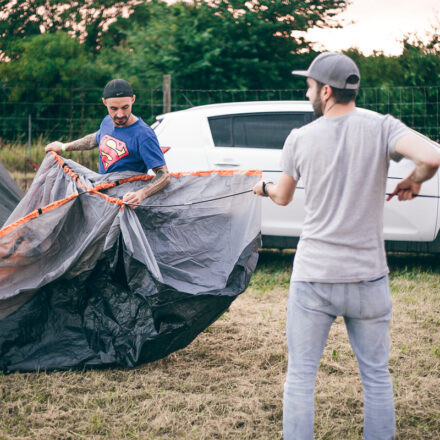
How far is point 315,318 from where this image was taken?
2371mm

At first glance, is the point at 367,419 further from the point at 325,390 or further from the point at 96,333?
the point at 96,333

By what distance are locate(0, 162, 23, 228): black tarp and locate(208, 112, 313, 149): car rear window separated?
210cm

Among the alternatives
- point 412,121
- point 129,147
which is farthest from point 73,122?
point 129,147

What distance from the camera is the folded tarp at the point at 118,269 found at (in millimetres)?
3639

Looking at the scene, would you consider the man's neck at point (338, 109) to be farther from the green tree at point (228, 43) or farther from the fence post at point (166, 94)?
the green tree at point (228, 43)

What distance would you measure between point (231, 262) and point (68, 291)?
1061 mm

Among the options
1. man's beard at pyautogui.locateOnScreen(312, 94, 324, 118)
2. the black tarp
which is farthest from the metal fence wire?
man's beard at pyautogui.locateOnScreen(312, 94, 324, 118)

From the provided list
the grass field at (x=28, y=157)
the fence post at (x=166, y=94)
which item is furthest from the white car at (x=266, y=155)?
the grass field at (x=28, y=157)

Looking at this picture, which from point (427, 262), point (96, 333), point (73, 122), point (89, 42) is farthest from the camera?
point (89, 42)

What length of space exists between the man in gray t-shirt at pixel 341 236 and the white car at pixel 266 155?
3.58m

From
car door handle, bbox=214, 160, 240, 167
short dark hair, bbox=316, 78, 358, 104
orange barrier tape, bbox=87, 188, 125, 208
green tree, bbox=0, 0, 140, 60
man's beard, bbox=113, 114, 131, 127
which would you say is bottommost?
car door handle, bbox=214, 160, 240, 167

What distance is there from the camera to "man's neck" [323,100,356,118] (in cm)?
229

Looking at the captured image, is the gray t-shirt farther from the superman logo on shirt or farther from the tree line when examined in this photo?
the tree line

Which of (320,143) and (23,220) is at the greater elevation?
(320,143)
